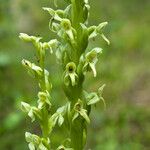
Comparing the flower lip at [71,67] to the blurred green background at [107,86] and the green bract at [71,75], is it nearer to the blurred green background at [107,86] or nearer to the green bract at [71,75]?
the green bract at [71,75]

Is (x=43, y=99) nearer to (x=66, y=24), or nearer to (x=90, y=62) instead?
(x=90, y=62)

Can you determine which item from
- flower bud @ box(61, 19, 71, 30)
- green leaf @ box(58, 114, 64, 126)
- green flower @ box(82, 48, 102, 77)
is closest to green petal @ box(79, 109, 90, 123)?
green leaf @ box(58, 114, 64, 126)

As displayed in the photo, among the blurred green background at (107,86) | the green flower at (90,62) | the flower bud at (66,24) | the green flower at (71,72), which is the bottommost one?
the green flower at (71,72)

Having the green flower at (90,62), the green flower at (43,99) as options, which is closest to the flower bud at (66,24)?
the green flower at (90,62)

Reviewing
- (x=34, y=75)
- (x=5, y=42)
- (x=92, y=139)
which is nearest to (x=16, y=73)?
(x=5, y=42)

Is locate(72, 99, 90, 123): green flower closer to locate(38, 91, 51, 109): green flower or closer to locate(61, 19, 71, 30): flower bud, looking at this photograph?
locate(38, 91, 51, 109): green flower

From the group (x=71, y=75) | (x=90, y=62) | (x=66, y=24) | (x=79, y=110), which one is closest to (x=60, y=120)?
(x=79, y=110)
